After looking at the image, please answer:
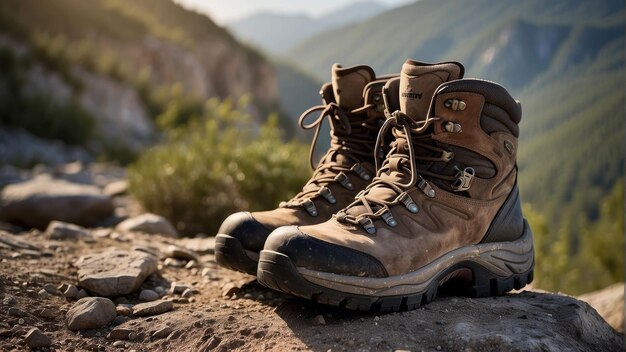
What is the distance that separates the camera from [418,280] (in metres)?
2.10

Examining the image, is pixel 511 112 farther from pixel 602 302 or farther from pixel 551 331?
pixel 602 302

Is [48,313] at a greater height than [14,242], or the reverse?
[14,242]

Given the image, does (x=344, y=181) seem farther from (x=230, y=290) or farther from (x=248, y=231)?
(x=230, y=290)

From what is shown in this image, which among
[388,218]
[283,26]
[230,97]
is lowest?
[388,218]

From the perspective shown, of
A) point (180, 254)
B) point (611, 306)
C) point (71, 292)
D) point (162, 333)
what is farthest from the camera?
point (611, 306)

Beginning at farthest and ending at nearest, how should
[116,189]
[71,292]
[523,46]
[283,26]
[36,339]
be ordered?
[283,26] < [523,46] < [116,189] < [71,292] < [36,339]

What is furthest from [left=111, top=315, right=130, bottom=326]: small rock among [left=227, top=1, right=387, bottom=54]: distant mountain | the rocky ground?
[left=227, top=1, right=387, bottom=54]: distant mountain

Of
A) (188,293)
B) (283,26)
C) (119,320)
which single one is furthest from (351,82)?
(283,26)

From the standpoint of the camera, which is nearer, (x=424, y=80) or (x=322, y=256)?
(x=322, y=256)

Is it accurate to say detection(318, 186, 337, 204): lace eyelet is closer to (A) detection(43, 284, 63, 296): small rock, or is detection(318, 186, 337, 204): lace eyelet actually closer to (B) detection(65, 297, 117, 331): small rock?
(B) detection(65, 297, 117, 331): small rock

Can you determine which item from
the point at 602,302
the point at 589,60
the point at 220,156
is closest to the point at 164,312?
the point at 220,156

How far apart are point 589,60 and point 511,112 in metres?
9.08

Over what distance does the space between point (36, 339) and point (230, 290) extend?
2.54ft

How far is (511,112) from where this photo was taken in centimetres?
228
